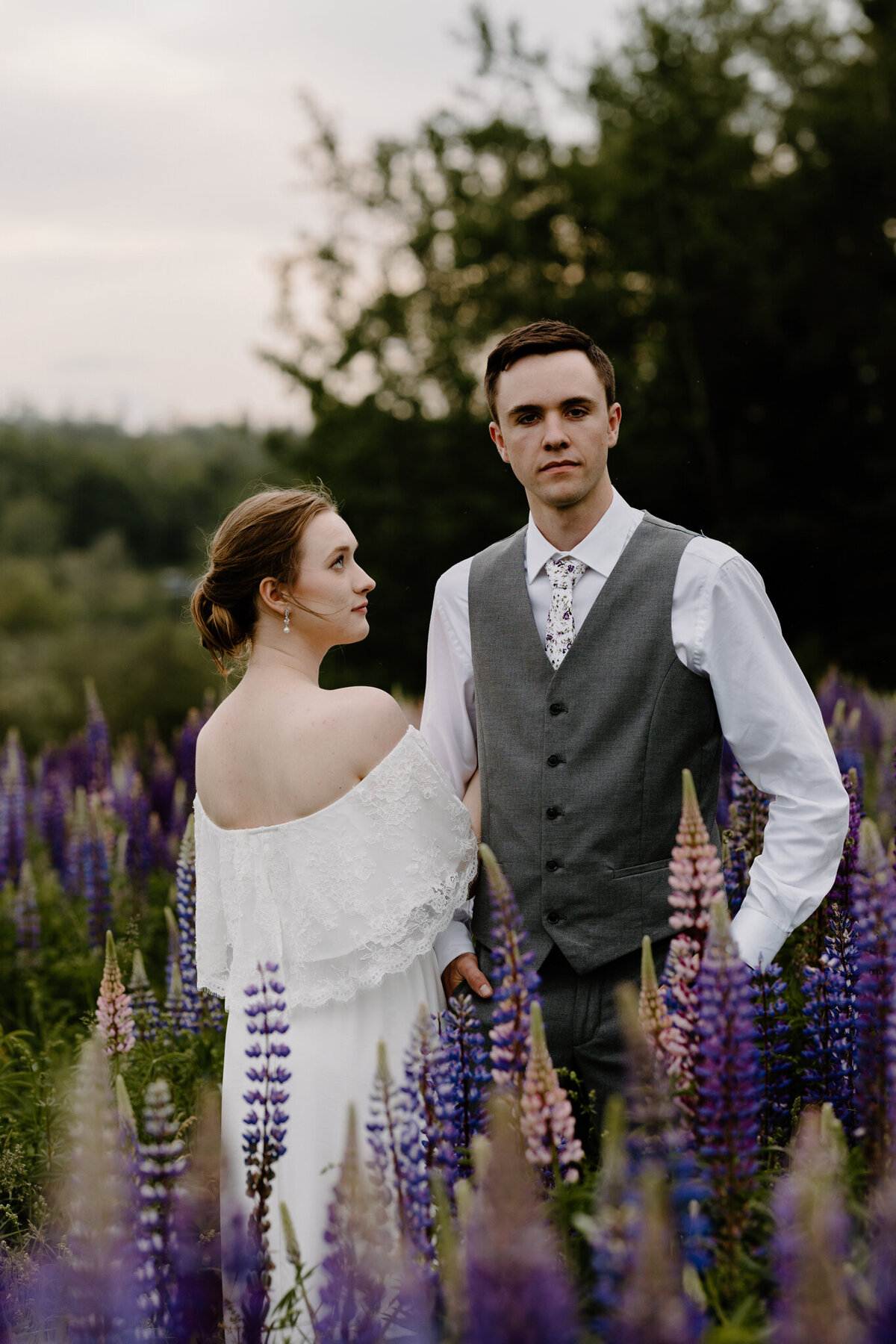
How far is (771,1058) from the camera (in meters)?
2.87

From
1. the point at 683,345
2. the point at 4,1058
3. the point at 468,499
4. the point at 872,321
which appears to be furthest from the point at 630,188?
the point at 4,1058

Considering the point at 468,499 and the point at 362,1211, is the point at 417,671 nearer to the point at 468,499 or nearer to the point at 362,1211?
the point at 468,499

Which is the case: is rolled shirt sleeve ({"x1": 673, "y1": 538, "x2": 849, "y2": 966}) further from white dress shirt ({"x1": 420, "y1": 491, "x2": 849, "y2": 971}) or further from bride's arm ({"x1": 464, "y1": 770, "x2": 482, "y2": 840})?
bride's arm ({"x1": 464, "y1": 770, "x2": 482, "y2": 840})

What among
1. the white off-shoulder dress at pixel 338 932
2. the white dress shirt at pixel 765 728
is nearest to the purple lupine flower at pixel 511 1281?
the white dress shirt at pixel 765 728

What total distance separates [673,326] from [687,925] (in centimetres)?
1689

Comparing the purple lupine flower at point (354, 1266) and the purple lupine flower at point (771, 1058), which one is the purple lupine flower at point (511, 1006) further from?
the purple lupine flower at point (771, 1058)

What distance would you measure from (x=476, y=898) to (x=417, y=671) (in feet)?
48.0

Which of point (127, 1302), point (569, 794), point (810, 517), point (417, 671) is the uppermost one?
point (810, 517)

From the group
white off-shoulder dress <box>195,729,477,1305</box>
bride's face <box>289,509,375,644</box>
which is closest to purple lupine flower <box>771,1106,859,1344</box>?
white off-shoulder dress <box>195,729,477,1305</box>

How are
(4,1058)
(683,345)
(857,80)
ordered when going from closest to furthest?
(4,1058), (683,345), (857,80)

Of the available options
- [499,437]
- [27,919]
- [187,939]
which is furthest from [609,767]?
[27,919]

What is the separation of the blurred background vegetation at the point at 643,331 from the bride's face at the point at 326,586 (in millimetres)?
12121

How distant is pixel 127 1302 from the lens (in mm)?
1798
